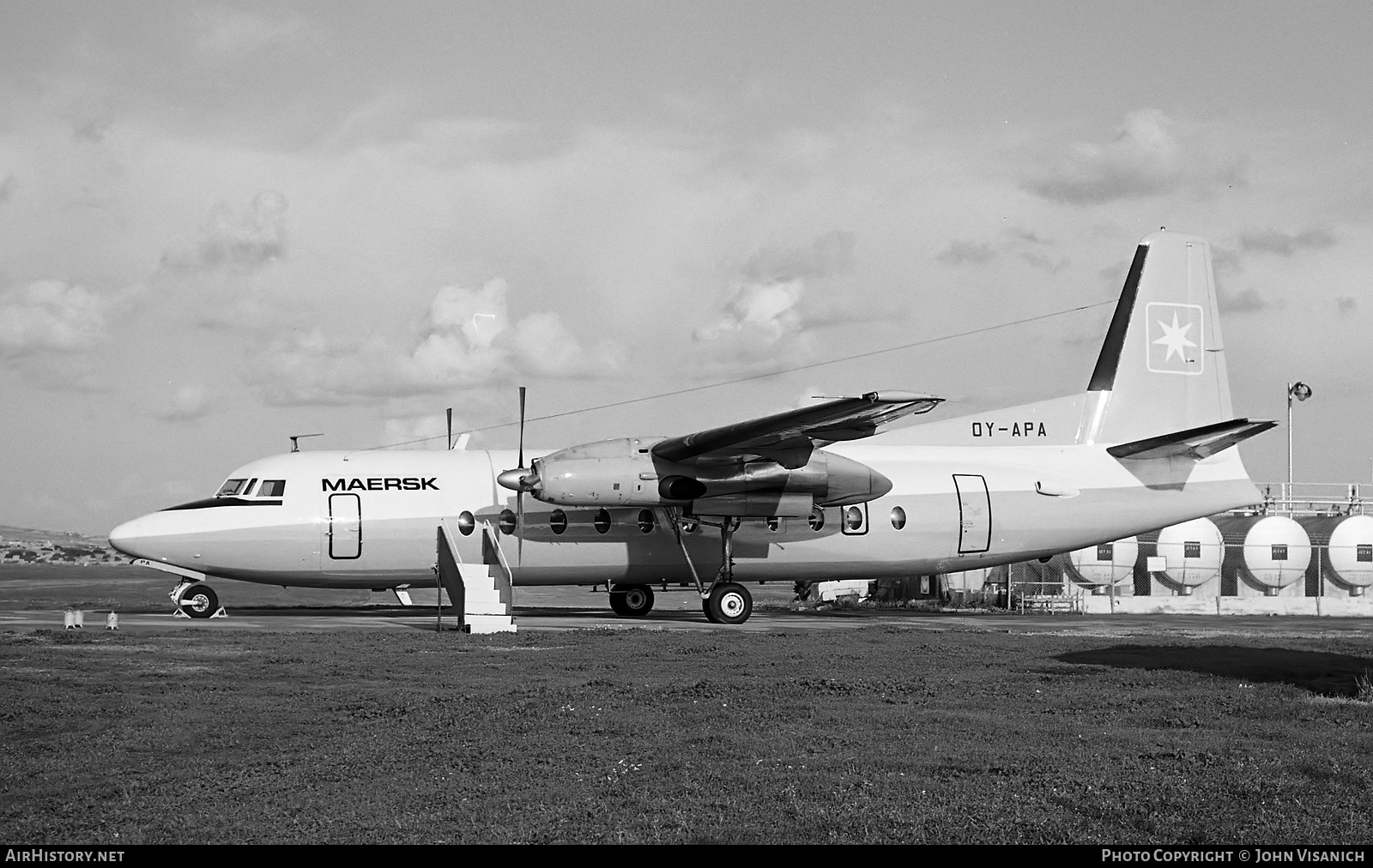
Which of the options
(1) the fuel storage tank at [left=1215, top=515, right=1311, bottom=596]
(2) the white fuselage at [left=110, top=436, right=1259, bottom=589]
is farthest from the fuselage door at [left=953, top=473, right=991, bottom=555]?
(1) the fuel storage tank at [left=1215, top=515, right=1311, bottom=596]

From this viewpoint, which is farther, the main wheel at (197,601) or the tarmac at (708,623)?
the main wheel at (197,601)

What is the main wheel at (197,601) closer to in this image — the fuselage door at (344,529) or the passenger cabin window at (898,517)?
the fuselage door at (344,529)

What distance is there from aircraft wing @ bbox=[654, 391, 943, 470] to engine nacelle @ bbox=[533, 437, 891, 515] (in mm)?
276

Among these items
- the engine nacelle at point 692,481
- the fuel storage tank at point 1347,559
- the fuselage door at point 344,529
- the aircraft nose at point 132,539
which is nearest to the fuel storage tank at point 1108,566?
the fuel storage tank at point 1347,559

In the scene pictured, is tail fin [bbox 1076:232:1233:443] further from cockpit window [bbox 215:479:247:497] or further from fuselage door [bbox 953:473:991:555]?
cockpit window [bbox 215:479:247:497]

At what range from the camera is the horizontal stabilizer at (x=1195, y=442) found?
2622 cm

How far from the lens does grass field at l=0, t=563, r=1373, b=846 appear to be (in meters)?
7.37

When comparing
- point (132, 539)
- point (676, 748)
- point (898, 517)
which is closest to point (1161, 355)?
point (898, 517)

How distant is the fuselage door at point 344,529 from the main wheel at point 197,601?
2.53 meters

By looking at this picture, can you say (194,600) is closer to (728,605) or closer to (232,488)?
(232,488)

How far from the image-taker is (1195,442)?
27516mm
